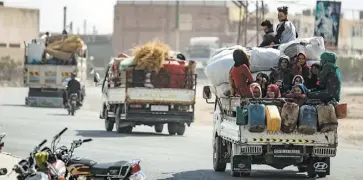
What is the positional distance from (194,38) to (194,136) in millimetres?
119514

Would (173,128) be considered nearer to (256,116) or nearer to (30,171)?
(256,116)

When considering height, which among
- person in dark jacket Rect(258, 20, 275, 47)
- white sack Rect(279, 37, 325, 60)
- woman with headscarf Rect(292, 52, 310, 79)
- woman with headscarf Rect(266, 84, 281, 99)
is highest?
person in dark jacket Rect(258, 20, 275, 47)

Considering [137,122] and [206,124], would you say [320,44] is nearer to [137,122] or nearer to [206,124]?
[137,122]

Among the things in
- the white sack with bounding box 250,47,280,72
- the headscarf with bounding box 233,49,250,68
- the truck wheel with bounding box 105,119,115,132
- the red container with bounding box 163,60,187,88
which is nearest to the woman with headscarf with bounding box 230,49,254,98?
the headscarf with bounding box 233,49,250,68

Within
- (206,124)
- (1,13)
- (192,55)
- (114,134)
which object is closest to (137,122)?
(114,134)

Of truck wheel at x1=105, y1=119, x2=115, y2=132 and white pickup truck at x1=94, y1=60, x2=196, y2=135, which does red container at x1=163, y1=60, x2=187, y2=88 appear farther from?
truck wheel at x1=105, y1=119, x2=115, y2=132

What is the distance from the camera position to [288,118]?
1872cm

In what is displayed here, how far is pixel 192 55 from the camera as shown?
14950 cm

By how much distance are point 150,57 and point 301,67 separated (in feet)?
43.9

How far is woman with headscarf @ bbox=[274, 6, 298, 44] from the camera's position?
70.2 feet

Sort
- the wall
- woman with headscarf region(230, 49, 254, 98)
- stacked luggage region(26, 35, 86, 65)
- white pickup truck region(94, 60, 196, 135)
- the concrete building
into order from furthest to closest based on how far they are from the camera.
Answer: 1. the wall
2. the concrete building
3. stacked luggage region(26, 35, 86, 65)
4. white pickup truck region(94, 60, 196, 135)
5. woman with headscarf region(230, 49, 254, 98)

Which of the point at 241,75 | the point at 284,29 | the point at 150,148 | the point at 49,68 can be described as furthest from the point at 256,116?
the point at 49,68

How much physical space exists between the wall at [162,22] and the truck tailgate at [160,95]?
111 m

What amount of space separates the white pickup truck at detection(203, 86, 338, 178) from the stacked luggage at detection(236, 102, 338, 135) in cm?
15
